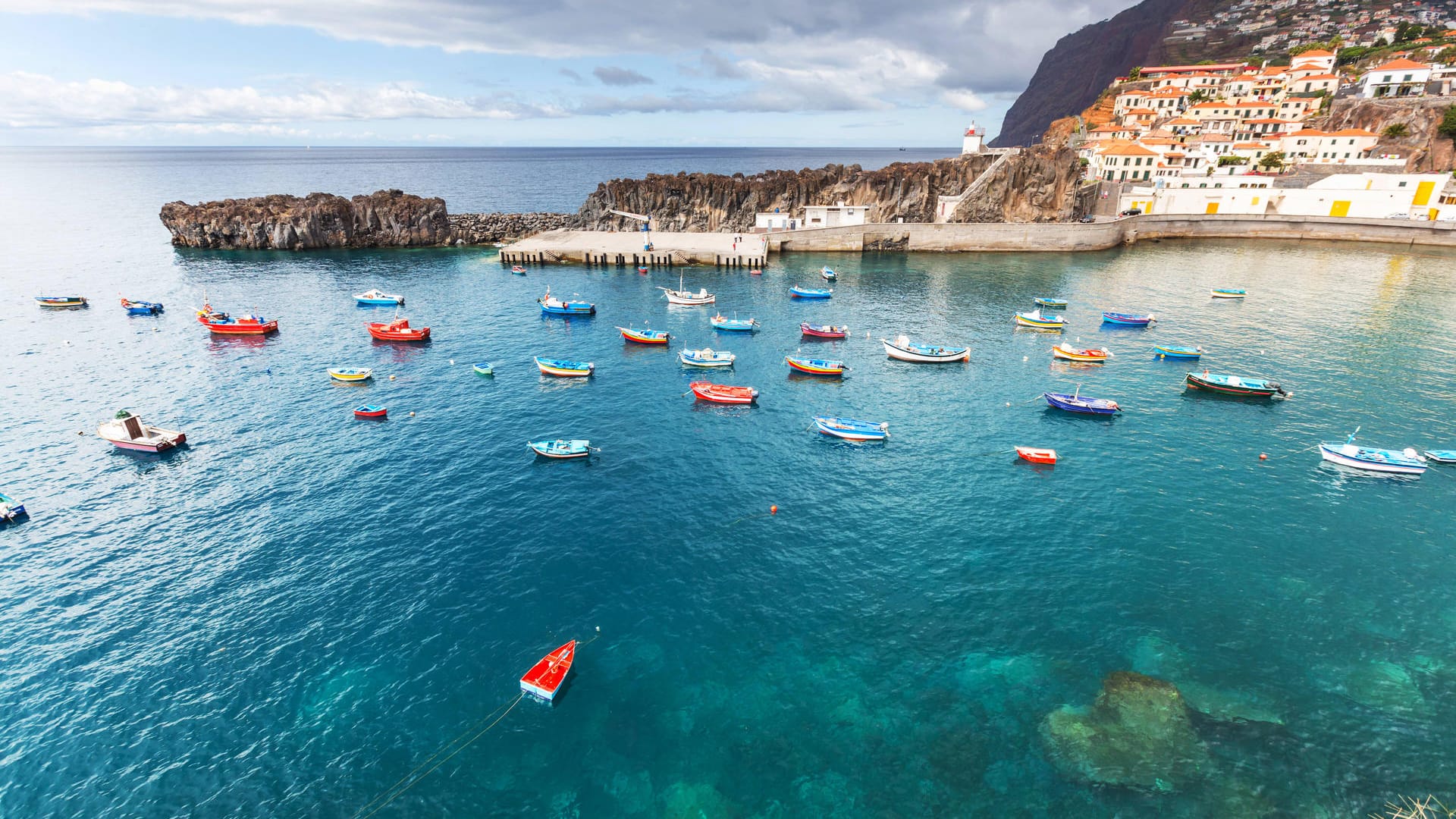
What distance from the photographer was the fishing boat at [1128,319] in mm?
87375

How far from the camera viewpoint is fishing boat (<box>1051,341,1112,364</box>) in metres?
75.2

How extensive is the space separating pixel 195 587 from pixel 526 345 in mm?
47991

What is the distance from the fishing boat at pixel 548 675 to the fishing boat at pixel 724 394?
34553 millimetres

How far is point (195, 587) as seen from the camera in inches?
1518

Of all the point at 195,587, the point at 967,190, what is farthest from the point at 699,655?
the point at 967,190

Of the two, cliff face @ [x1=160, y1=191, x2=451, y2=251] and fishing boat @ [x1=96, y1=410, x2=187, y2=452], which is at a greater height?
cliff face @ [x1=160, y1=191, x2=451, y2=251]

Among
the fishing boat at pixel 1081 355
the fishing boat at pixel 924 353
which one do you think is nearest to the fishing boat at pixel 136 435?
the fishing boat at pixel 924 353

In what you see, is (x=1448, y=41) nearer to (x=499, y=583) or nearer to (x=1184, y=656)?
(x=1184, y=656)

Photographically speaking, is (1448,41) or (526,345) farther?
(1448,41)

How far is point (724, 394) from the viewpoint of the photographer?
64.2 m

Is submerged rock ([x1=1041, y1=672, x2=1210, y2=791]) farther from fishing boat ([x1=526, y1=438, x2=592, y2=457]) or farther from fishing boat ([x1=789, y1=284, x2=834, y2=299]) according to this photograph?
fishing boat ([x1=789, y1=284, x2=834, y2=299])

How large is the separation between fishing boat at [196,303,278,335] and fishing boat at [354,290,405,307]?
14.8 meters

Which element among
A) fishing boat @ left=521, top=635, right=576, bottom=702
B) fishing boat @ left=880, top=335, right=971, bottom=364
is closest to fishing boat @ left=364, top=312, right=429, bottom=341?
fishing boat @ left=880, top=335, right=971, bottom=364

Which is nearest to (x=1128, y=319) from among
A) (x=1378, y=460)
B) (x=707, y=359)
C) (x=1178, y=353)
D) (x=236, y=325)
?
(x=1178, y=353)
